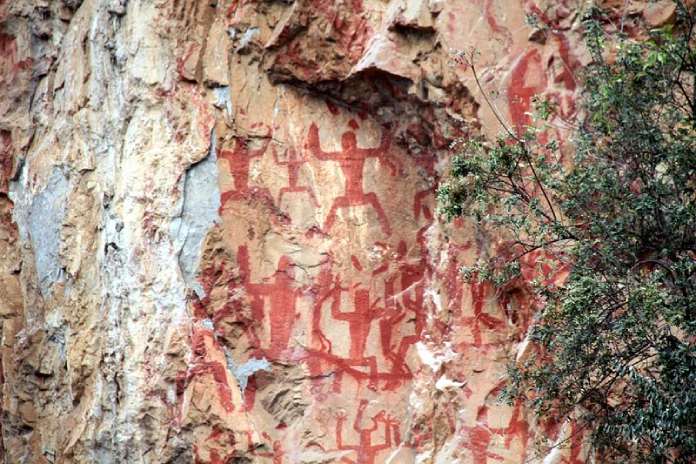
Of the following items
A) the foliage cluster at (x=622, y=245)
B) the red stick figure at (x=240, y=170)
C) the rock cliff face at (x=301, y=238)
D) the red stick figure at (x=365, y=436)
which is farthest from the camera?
the red stick figure at (x=240, y=170)

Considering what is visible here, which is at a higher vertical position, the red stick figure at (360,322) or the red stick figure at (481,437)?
the red stick figure at (360,322)

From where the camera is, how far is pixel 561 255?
10.1m

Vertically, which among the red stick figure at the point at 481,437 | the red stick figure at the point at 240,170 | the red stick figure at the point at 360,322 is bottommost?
the red stick figure at the point at 481,437

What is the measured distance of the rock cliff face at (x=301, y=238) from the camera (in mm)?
11219

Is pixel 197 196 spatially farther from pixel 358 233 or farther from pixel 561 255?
pixel 561 255

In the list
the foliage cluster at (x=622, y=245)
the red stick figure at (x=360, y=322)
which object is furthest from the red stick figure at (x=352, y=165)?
the foliage cluster at (x=622, y=245)

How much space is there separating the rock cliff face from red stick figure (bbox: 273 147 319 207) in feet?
0.07

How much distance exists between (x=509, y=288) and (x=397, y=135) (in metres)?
2.10

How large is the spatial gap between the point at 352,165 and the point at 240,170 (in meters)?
1.12

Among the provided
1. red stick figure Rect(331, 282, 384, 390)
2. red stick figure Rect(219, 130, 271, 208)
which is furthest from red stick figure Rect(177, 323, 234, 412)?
red stick figure Rect(219, 130, 271, 208)

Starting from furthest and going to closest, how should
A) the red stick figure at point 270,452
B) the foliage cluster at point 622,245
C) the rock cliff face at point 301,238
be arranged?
the red stick figure at point 270,452 → the rock cliff face at point 301,238 → the foliage cluster at point 622,245

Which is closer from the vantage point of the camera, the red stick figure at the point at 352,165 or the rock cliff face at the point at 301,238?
the rock cliff face at the point at 301,238

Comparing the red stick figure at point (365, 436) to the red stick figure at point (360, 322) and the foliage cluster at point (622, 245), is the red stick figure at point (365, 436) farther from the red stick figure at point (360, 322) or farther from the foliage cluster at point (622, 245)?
the foliage cluster at point (622, 245)

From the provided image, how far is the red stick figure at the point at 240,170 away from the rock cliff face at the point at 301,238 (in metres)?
0.02
